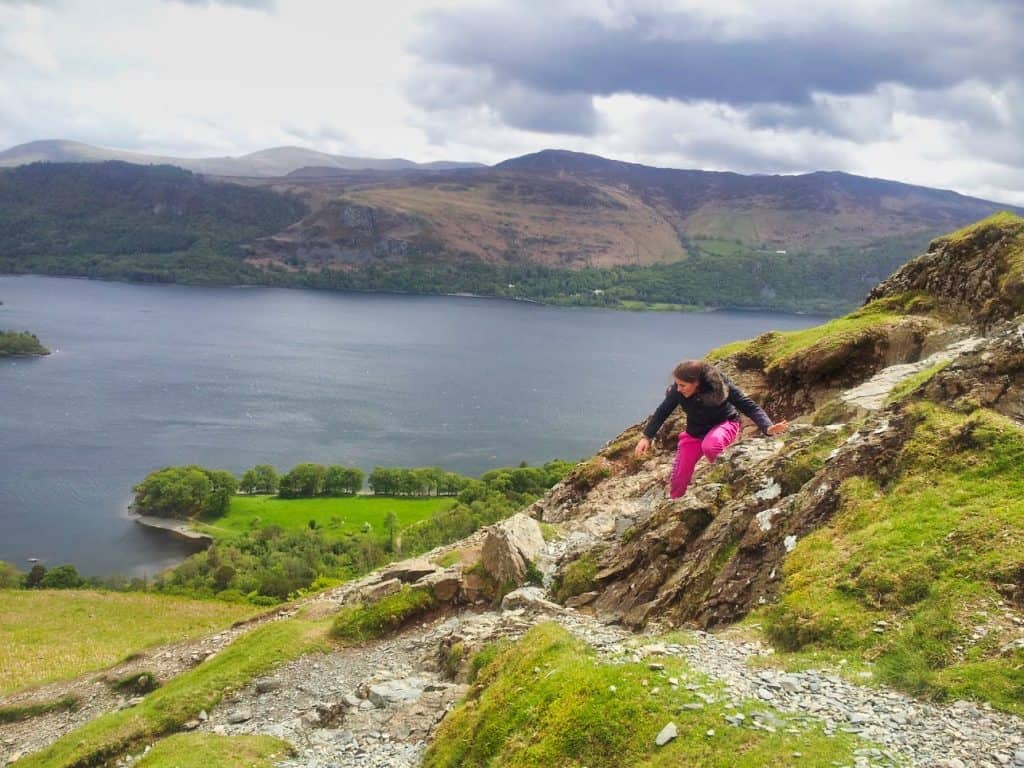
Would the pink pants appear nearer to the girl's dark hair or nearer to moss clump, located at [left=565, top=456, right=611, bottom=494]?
the girl's dark hair

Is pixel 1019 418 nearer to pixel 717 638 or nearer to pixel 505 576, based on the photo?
pixel 717 638

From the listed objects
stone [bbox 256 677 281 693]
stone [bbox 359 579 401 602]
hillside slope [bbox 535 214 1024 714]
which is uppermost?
hillside slope [bbox 535 214 1024 714]

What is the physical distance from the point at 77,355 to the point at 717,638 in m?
209

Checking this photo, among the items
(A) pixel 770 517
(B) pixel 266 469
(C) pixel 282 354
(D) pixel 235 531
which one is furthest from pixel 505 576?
(C) pixel 282 354

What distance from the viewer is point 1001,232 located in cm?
2406

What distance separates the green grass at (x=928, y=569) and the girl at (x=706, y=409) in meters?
3.81

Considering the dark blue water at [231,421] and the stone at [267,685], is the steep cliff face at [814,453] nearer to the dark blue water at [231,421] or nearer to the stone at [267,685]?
the stone at [267,685]

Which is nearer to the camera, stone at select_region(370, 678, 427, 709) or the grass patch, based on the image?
stone at select_region(370, 678, 427, 709)

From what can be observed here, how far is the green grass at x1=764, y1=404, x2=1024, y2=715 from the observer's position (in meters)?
9.78

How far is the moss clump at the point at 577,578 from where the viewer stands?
18.7 m

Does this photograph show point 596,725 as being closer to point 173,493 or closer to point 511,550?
point 511,550

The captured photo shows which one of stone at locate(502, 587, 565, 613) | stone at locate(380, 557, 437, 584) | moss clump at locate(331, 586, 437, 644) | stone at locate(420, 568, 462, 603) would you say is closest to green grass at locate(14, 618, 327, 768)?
moss clump at locate(331, 586, 437, 644)

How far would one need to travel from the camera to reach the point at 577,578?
62.3ft

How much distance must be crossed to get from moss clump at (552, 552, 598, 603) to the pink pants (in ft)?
9.23
